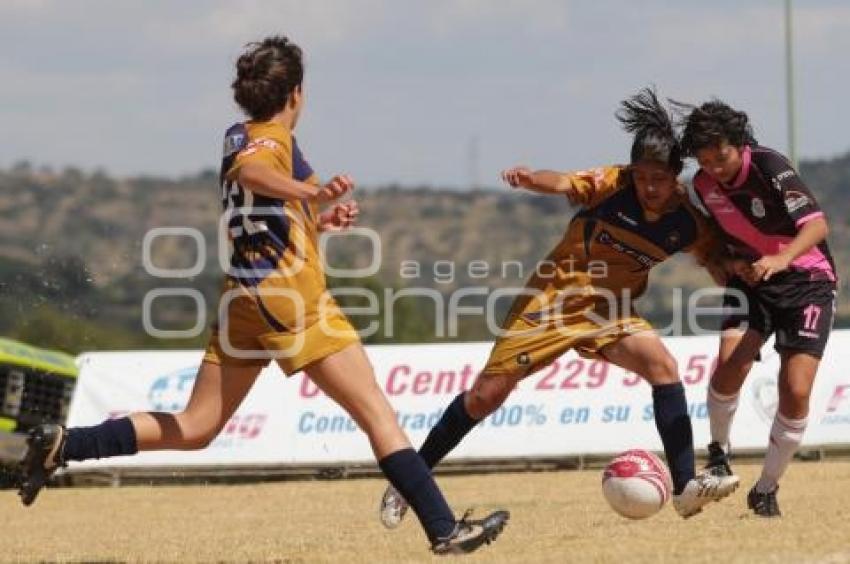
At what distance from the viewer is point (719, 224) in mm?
10484

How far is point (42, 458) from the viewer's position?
8.83m

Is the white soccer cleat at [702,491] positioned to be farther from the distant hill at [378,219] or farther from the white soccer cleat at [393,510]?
the distant hill at [378,219]

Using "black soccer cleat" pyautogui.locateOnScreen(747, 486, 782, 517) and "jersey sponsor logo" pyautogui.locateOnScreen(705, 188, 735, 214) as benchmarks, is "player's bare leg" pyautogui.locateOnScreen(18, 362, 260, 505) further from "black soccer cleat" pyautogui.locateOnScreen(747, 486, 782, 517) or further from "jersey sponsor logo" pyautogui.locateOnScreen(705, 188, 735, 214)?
"black soccer cleat" pyautogui.locateOnScreen(747, 486, 782, 517)

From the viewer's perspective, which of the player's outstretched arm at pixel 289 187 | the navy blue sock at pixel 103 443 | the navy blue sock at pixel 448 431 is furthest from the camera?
the navy blue sock at pixel 448 431

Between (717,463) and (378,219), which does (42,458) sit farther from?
(378,219)

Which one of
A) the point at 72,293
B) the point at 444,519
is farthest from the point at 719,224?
the point at 72,293

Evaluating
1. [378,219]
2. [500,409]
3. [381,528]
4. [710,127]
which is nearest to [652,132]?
[710,127]

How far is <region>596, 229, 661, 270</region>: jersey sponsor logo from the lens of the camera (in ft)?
33.8

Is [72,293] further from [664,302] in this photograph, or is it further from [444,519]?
[664,302]

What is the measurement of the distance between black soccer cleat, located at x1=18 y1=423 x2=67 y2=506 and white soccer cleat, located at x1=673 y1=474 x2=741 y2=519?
11.0 feet

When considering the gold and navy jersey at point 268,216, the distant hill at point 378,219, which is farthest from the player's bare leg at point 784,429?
the distant hill at point 378,219

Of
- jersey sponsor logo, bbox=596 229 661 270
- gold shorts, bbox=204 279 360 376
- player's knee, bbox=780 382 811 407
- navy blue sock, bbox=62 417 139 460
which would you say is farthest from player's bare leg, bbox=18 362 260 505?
player's knee, bbox=780 382 811 407

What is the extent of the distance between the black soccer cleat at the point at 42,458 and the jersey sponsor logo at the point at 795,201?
161 inches

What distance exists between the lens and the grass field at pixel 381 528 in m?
9.04
